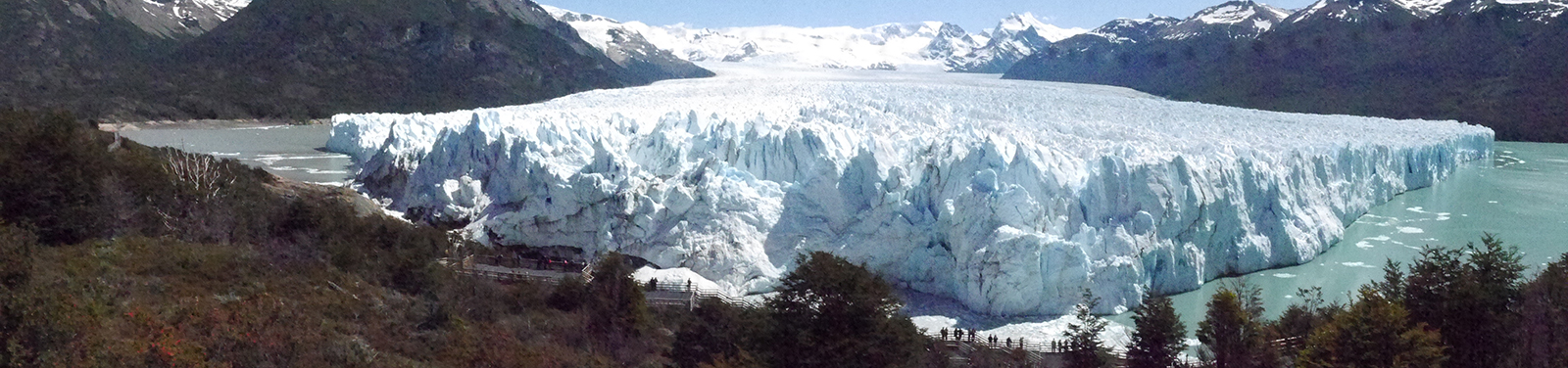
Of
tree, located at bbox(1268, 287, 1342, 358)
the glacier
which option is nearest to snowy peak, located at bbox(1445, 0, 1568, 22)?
the glacier

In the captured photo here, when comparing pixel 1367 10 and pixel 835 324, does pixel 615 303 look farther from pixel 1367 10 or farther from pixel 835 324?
pixel 1367 10

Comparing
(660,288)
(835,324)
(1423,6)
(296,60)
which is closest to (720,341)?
(835,324)

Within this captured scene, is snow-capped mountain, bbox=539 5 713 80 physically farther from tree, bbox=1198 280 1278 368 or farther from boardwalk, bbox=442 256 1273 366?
tree, bbox=1198 280 1278 368

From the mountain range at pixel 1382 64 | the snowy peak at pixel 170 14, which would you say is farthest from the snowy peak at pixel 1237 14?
the snowy peak at pixel 170 14

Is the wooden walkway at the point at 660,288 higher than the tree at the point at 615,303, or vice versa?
the tree at the point at 615,303

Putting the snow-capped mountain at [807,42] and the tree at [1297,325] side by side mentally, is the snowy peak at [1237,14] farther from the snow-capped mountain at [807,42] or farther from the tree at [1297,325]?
the tree at [1297,325]

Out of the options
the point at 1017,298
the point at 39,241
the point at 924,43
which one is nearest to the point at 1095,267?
the point at 1017,298
